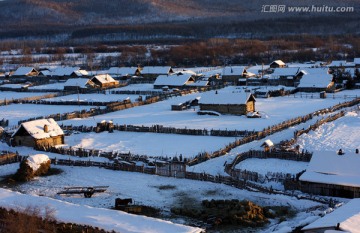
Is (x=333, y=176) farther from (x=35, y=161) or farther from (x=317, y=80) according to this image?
(x=317, y=80)

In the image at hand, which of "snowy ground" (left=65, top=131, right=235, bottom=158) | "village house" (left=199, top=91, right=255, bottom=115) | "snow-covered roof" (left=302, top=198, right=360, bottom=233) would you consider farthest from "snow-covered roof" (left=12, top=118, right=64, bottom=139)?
"snow-covered roof" (left=302, top=198, right=360, bottom=233)

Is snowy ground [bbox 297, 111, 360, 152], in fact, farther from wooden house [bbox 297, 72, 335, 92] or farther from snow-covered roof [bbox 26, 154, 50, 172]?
wooden house [bbox 297, 72, 335, 92]

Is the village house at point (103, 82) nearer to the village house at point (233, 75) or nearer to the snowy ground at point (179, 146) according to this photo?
the snowy ground at point (179, 146)

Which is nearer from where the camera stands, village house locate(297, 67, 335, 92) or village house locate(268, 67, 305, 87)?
village house locate(297, 67, 335, 92)

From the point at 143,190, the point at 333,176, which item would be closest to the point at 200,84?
the point at 143,190

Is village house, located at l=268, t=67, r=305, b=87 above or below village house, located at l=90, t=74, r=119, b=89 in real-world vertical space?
above
